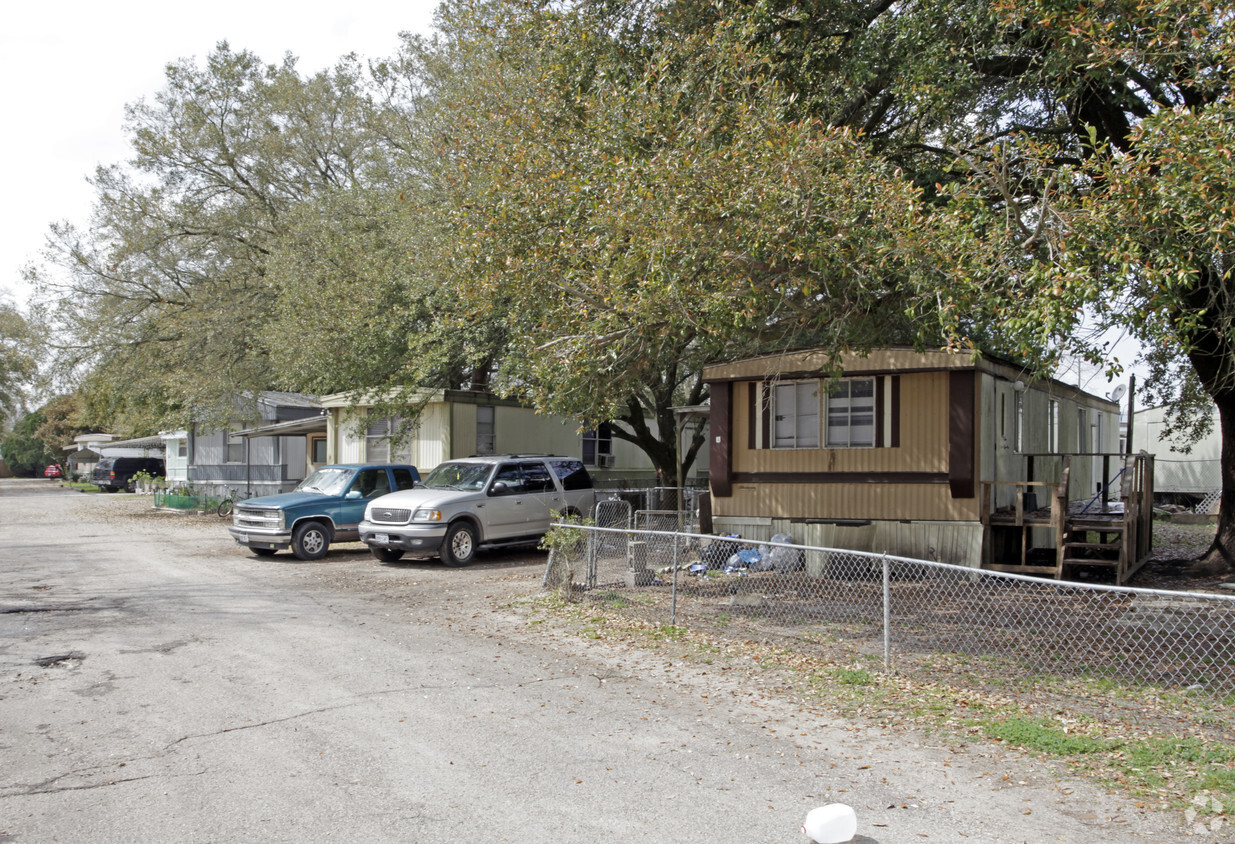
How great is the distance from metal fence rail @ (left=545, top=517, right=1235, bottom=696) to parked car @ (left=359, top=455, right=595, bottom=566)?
289cm

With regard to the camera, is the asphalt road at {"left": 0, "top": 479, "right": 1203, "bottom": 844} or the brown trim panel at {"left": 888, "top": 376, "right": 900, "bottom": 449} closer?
the asphalt road at {"left": 0, "top": 479, "right": 1203, "bottom": 844}

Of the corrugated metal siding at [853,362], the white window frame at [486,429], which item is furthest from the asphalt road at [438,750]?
the white window frame at [486,429]

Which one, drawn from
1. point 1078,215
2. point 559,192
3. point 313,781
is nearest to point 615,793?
point 313,781

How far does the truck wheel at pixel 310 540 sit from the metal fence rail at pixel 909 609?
20.7 feet

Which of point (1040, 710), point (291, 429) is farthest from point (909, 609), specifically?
point (291, 429)

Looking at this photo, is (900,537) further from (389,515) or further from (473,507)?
(389,515)

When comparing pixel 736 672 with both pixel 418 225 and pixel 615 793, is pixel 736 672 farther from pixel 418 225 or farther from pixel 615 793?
pixel 418 225

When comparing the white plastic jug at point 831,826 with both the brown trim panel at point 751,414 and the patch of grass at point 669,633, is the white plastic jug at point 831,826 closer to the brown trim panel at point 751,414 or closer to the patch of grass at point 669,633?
the patch of grass at point 669,633

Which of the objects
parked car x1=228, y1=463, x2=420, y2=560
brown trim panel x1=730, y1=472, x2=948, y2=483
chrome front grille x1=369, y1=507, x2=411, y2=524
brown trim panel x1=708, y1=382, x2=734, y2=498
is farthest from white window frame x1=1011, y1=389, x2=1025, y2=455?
parked car x1=228, y1=463, x2=420, y2=560

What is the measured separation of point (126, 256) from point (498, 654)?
2406cm

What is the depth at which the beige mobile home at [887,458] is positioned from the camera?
512 inches

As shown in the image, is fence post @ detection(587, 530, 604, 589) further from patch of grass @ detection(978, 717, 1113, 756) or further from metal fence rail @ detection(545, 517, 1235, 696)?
patch of grass @ detection(978, 717, 1113, 756)

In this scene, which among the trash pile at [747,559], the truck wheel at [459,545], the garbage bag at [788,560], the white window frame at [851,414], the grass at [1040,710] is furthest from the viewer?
the truck wheel at [459,545]

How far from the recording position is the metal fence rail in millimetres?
7934
